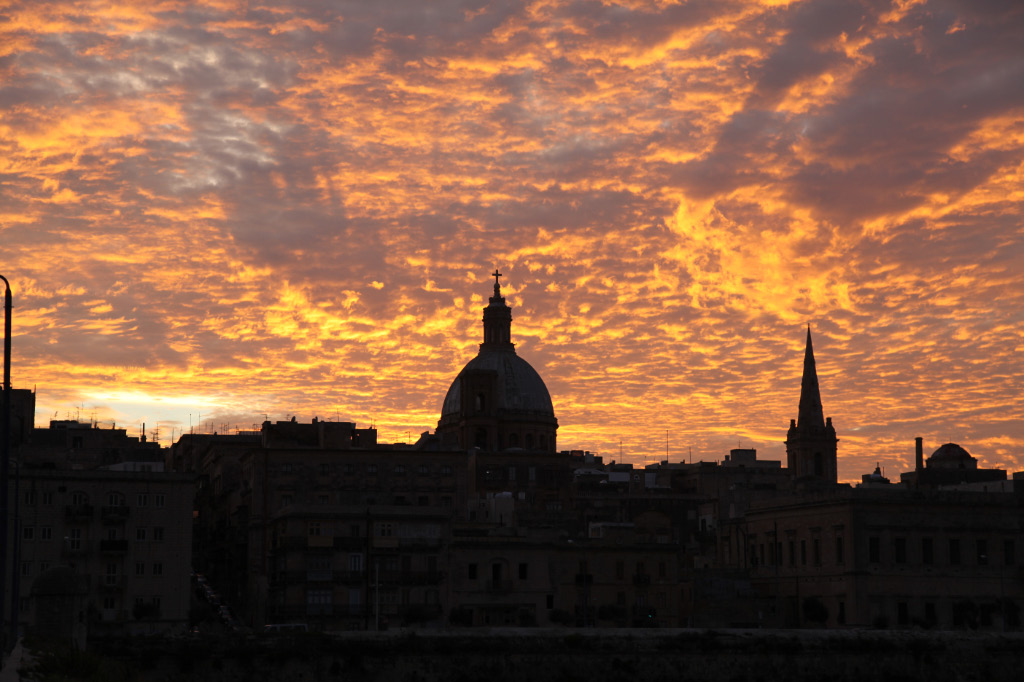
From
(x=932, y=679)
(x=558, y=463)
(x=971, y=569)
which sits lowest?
(x=932, y=679)


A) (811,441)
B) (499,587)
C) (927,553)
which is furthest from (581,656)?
(811,441)

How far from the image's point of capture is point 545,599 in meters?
83.6

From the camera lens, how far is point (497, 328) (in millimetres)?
143875

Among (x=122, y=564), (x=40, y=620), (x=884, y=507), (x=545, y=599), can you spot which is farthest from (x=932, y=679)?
(x=40, y=620)

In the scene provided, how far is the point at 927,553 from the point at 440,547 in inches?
1160

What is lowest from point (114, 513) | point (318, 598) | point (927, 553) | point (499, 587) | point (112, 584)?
point (318, 598)

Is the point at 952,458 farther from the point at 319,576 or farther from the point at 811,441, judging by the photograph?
the point at 319,576

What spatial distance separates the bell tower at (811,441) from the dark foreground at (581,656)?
70.2 meters

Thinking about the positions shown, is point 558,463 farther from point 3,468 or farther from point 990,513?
point 3,468

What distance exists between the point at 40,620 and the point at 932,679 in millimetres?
47768

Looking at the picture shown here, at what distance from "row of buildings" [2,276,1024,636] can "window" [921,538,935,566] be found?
8 centimetres

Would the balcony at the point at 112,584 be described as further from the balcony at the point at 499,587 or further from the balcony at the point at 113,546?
the balcony at the point at 499,587

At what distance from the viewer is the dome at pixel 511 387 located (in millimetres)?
136750

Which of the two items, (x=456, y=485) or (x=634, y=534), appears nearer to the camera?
(x=634, y=534)
